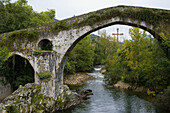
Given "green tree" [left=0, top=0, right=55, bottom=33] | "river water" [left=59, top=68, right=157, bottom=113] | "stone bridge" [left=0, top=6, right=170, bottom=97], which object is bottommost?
"river water" [left=59, top=68, right=157, bottom=113]

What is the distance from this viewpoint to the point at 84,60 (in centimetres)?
2794

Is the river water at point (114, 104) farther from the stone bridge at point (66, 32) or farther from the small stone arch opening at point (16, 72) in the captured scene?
the small stone arch opening at point (16, 72)

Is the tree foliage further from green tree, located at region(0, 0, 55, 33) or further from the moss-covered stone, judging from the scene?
green tree, located at region(0, 0, 55, 33)

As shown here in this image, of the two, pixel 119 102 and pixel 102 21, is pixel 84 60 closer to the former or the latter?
pixel 119 102

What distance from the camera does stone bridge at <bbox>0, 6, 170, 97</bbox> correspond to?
9.73 meters

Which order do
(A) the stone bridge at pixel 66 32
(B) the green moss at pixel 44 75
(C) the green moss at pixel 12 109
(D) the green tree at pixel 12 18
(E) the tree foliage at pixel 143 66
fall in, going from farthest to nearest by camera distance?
(D) the green tree at pixel 12 18, (E) the tree foliage at pixel 143 66, (B) the green moss at pixel 44 75, (A) the stone bridge at pixel 66 32, (C) the green moss at pixel 12 109

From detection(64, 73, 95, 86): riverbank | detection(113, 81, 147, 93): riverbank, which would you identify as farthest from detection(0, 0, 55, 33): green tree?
detection(113, 81, 147, 93): riverbank

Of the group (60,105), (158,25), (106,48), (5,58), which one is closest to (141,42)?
(158,25)

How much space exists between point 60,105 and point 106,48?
26.4 m

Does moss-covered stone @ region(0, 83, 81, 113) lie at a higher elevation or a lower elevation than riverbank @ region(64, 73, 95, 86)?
higher

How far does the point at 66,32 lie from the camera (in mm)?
11016

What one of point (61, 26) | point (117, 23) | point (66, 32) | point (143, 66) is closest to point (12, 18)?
point (61, 26)

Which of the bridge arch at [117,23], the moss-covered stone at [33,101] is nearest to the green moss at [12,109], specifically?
the moss-covered stone at [33,101]

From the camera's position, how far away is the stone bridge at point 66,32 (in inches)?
383
